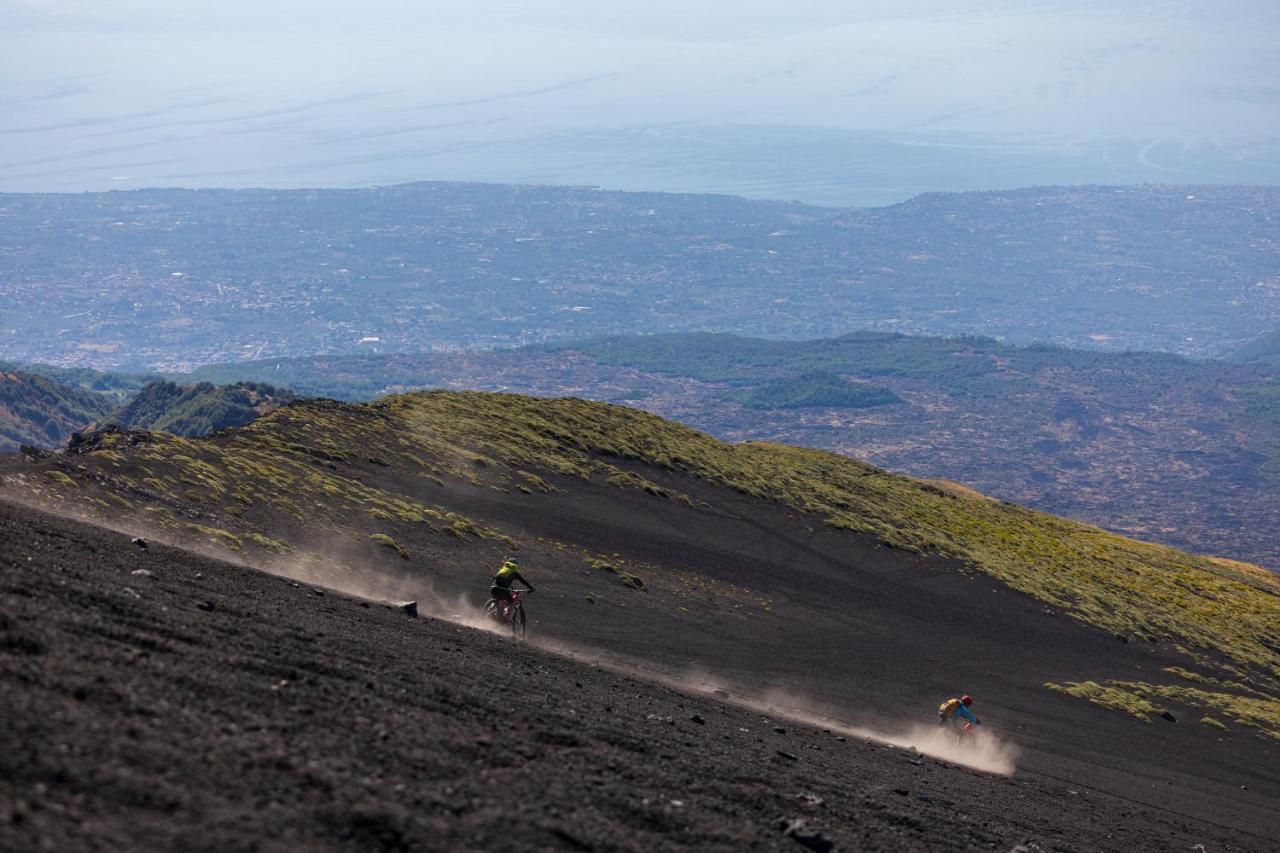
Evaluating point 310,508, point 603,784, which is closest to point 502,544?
point 310,508

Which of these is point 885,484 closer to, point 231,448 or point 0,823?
point 231,448

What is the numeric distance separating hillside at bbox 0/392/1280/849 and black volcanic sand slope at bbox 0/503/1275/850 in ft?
14.0

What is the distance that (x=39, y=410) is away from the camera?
554 ft

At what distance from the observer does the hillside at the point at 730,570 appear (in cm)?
3300

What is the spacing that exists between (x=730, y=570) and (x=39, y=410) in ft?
490

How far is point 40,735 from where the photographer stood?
11.2 metres

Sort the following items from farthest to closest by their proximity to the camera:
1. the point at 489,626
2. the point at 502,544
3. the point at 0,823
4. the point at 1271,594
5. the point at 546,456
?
→ the point at 1271,594, the point at 546,456, the point at 502,544, the point at 489,626, the point at 0,823

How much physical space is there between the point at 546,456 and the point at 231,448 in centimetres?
1837

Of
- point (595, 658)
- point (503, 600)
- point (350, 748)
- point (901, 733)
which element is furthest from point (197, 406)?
point (350, 748)

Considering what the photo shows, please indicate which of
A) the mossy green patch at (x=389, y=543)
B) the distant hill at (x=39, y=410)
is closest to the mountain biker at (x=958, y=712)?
the mossy green patch at (x=389, y=543)

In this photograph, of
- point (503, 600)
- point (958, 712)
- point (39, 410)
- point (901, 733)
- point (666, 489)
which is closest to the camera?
point (503, 600)

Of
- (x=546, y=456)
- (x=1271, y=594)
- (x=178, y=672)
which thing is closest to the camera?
(x=178, y=672)

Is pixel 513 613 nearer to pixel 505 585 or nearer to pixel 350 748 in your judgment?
pixel 505 585

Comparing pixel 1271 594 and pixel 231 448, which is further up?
pixel 231 448
